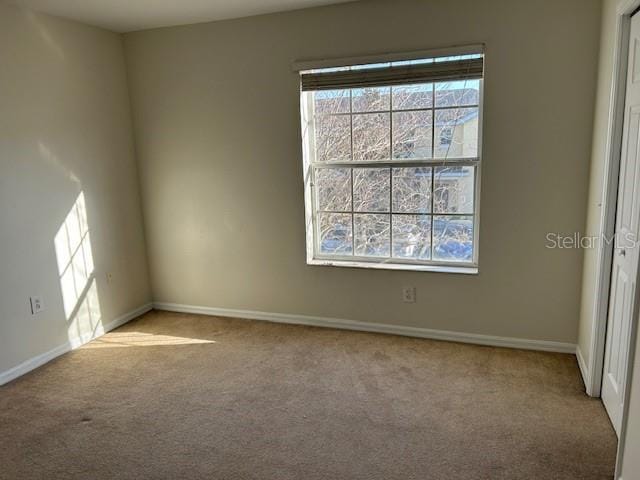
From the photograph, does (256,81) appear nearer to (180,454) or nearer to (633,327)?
(180,454)

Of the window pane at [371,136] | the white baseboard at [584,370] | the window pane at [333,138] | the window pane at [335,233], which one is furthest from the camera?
the window pane at [335,233]

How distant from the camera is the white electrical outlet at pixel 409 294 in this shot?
3.43 meters

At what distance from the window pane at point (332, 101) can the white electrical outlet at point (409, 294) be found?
1.40 m

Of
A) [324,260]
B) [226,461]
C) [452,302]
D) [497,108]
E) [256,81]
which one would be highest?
[256,81]

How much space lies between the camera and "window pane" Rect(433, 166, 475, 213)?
3.23 metres

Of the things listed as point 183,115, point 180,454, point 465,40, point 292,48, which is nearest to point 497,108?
point 465,40

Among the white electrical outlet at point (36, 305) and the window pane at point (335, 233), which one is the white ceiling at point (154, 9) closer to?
the window pane at point (335, 233)

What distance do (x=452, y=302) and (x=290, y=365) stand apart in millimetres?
1245

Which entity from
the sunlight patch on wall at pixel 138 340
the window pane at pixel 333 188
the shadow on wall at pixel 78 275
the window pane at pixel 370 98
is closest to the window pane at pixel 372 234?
the window pane at pixel 333 188

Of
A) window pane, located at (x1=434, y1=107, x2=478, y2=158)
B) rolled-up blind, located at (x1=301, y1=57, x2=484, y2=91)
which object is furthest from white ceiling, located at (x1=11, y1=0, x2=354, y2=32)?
window pane, located at (x1=434, y1=107, x2=478, y2=158)

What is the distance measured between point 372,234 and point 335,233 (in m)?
0.30

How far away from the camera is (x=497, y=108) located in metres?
2.99

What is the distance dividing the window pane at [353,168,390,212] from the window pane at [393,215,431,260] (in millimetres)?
161

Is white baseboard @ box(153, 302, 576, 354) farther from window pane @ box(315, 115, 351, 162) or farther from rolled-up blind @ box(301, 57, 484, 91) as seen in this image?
rolled-up blind @ box(301, 57, 484, 91)
